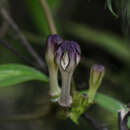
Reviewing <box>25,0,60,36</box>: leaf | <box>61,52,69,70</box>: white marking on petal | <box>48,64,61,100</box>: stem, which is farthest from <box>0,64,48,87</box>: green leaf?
<box>25,0,60,36</box>: leaf

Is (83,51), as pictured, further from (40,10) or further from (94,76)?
(94,76)

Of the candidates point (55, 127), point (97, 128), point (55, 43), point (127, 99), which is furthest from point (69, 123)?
point (55, 43)

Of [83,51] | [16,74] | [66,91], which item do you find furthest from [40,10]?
[66,91]

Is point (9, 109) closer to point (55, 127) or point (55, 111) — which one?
point (55, 127)

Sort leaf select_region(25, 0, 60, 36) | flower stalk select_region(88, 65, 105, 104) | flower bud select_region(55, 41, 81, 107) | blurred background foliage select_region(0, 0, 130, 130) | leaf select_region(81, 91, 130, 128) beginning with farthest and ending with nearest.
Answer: blurred background foliage select_region(0, 0, 130, 130) < leaf select_region(25, 0, 60, 36) < leaf select_region(81, 91, 130, 128) < flower stalk select_region(88, 65, 105, 104) < flower bud select_region(55, 41, 81, 107)

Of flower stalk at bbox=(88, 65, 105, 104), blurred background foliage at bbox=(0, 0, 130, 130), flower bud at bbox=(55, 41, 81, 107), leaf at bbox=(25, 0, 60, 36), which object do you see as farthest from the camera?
blurred background foliage at bbox=(0, 0, 130, 130)

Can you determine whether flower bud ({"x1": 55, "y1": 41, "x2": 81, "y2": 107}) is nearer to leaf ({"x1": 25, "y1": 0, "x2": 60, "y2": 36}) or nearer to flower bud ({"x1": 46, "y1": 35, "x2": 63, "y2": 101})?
flower bud ({"x1": 46, "y1": 35, "x2": 63, "y2": 101})

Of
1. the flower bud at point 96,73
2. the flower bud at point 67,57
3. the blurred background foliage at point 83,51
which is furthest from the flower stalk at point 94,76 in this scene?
the blurred background foliage at point 83,51
